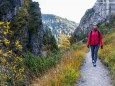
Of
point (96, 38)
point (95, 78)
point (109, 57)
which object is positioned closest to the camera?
point (95, 78)

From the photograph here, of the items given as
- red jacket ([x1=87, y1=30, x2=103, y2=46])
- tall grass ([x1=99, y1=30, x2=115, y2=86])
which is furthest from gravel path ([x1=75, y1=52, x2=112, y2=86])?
red jacket ([x1=87, y1=30, x2=103, y2=46])

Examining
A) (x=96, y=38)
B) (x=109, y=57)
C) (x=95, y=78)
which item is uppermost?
(x=96, y=38)

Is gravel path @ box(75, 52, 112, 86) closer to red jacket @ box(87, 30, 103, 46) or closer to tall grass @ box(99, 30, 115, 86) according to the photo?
tall grass @ box(99, 30, 115, 86)

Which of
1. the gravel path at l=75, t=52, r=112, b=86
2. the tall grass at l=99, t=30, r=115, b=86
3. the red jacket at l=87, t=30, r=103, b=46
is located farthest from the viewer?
the red jacket at l=87, t=30, r=103, b=46

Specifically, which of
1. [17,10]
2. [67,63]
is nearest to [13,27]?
[17,10]

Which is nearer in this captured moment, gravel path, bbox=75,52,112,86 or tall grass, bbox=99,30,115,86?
gravel path, bbox=75,52,112,86

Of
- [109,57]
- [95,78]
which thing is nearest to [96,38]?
[109,57]

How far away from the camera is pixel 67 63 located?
10.1m

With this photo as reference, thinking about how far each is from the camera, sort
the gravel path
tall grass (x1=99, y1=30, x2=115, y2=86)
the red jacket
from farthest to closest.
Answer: the red jacket
tall grass (x1=99, y1=30, x2=115, y2=86)
the gravel path

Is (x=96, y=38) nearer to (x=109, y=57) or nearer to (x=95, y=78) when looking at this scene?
(x=109, y=57)

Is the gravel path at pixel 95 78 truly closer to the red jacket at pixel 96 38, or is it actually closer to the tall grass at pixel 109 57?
the tall grass at pixel 109 57

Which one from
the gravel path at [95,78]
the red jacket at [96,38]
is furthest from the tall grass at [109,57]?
the red jacket at [96,38]

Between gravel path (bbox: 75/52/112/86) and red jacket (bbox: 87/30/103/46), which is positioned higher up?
red jacket (bbox: 87/30/103/46)

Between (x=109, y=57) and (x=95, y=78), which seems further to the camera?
(x=109, y=57)
